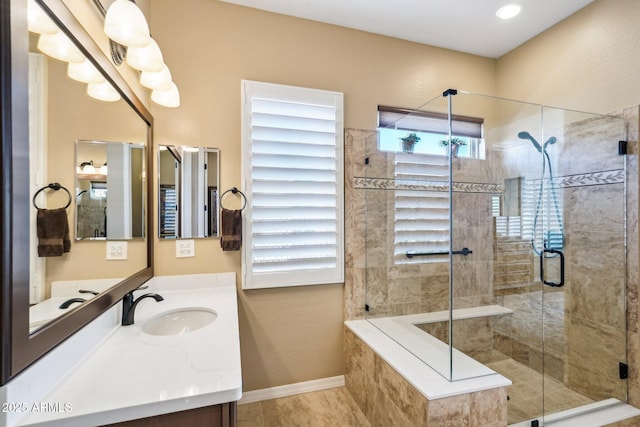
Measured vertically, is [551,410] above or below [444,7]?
below

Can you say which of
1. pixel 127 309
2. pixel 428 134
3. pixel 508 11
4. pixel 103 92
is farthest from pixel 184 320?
pixel 508 11

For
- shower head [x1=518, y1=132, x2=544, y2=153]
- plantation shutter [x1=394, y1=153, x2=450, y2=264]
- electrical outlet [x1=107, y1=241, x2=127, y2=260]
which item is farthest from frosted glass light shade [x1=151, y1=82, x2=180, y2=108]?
shower head [x1=518, y1=132, x2=544, y2=153]

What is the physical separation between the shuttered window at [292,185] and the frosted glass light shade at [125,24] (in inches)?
35.6

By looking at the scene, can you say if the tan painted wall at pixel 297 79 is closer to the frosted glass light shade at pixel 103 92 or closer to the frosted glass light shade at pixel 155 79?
the frosted glass light shade at pixel 155 79

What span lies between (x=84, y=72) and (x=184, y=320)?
1.31 meters

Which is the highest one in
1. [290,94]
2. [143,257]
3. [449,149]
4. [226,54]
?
[226,54]

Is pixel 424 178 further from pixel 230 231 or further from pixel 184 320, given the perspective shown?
pixel 184 320

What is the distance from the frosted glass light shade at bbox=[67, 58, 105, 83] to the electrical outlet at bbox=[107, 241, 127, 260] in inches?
27.2

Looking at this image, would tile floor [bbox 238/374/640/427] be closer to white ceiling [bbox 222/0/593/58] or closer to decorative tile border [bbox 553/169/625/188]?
decorative tile border [bbox 553/169/625/188]

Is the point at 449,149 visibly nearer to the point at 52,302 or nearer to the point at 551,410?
the point at 551,410

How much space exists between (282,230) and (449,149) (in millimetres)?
1351

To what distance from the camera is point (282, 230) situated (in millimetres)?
2273

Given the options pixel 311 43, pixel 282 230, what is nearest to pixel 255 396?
pixel 282 230

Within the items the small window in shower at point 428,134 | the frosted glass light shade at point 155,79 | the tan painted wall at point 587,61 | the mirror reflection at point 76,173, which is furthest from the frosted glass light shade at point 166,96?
the tan painted wall at point 587,61
